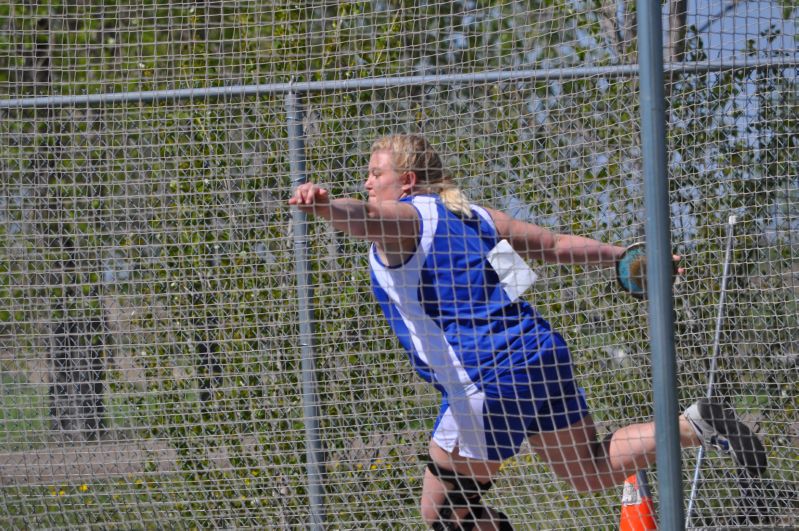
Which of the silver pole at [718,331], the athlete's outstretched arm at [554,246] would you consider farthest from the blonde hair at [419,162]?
the silver pole at [718,331]

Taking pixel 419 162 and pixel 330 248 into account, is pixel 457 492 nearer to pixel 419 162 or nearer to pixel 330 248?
pixel 419 162

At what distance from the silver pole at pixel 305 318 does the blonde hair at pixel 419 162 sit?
782 millimetres

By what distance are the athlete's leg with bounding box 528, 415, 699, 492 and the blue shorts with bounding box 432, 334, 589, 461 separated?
0.14ft

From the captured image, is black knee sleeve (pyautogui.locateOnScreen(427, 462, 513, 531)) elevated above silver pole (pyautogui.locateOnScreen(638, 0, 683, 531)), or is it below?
below

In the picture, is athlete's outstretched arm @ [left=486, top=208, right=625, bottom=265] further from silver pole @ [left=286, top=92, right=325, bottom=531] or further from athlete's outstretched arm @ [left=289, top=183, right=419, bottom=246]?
silver pole @ [left=286, top=92, right=325, bottom=531]

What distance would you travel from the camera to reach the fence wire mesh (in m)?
4.03

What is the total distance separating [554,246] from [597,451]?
2.35ft

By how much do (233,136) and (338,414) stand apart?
4.36 feet

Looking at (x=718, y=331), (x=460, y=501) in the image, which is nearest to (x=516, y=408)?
(x=460, y=501)

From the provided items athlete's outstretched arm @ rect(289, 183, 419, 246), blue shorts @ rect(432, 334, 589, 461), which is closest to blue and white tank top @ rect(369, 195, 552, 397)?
blue shorts @ rect(432, 334, 589, 461)

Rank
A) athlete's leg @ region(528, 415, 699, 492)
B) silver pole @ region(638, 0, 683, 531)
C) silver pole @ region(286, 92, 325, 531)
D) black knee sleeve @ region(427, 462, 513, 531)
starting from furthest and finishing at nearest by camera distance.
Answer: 1. silver pole @ region(286, 92, 325, 531)
2. black knee sleeve @ region(427, 462, 513, 531)
3. athlete's leg @ region(528, 415, 699, 492)
4. silver pole @ region(638, 0, 683, 531)

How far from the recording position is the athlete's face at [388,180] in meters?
3.44

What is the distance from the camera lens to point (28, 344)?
461cm

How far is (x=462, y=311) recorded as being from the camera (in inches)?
134
